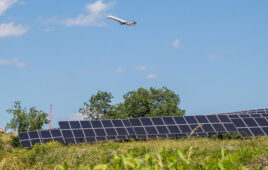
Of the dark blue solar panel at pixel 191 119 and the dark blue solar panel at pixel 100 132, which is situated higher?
the dark blue solar panel at pixel 100 132

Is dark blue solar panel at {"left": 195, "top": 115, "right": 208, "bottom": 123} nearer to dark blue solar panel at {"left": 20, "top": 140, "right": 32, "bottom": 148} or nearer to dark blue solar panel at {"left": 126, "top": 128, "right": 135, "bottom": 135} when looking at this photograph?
dark blue solar panel at {"left": 126, "top": 128, "right": 135, "bottom": 135}

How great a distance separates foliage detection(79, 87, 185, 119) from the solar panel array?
50.8ft

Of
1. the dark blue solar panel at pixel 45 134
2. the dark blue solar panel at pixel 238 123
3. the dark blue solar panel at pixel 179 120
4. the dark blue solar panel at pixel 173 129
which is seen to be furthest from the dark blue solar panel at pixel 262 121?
the dark blue solar panel at pixel 45 134

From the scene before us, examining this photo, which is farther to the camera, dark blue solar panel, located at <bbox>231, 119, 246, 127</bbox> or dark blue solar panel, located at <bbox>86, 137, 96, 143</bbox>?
dark blue solar panel, located at <bbox>86, 137, 96, 143</bbox>

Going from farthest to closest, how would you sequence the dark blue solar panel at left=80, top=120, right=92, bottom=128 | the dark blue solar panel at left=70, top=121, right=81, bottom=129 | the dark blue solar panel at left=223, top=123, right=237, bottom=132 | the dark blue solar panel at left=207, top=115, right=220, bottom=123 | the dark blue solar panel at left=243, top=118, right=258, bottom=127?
the dark blue solar panel at left=207, top=115, right=220, bottom=123 < the dark blue solar panel at left=80, top=120, right=92, bottom=128 < the dark blue solar panel at left=70, top=121, right=81, bottom=129 < the dark blue solar panel at left=223, top=123, right=237, bottom=132 < the dark blue solar panel at left=243, top=118, right=258, bottom=127

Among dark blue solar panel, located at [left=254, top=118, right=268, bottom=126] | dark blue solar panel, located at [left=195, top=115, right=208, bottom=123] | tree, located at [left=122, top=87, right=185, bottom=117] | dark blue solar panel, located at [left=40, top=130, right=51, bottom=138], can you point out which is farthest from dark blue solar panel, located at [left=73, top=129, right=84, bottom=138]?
tree, located at [left=122, top=87, right=185, bottom=117]

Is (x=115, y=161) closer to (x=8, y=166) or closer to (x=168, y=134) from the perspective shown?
(x=8, y=166)

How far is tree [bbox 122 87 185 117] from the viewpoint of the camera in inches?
1845

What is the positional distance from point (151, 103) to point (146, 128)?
1898cm

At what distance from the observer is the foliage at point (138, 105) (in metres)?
46.6

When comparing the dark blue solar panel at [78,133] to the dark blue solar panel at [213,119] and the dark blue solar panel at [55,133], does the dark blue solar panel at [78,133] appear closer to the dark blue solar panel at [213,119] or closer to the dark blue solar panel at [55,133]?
the dark blue solar panel at [55,133]

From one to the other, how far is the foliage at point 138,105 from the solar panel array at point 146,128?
15482 millimetres

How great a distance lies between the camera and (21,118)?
42.3 meters

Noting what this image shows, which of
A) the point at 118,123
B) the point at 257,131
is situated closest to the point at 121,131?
the point at 118,123
